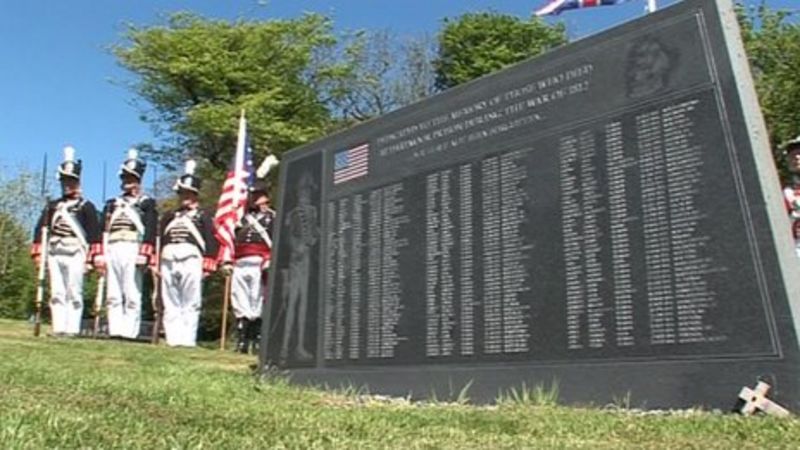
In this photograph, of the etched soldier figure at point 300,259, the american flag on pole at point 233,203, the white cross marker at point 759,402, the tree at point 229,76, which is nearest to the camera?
the white cross marker at point 759,402

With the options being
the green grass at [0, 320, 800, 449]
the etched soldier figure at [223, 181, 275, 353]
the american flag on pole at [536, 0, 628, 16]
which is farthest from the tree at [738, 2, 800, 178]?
the green grass at [0, 320, 800, 449]

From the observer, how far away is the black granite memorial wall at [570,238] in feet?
19.6

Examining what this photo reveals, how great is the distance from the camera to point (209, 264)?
50.0 ft

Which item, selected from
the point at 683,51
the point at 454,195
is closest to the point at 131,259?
the point at 454,195

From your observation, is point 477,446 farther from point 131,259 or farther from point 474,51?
point 474,51

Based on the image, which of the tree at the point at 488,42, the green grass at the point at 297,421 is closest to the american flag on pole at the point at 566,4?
the green grass at the point at 297,421

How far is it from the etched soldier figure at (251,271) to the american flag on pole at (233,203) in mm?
605

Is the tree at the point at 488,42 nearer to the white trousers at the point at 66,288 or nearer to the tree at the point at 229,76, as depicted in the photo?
the tree at the point at 229,76

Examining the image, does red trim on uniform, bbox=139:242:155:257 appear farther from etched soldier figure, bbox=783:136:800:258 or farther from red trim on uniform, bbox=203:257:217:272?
etched soldier figure, bbox=783:136:800:258

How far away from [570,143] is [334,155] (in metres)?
2.98

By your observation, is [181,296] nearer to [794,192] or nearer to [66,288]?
[66,288]

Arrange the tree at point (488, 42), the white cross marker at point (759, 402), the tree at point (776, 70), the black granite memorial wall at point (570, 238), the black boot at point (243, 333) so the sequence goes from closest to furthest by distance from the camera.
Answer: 1. the white cross marker at point (759, 402)
2. the black granite memorial wall at point (570, 238)
3. the black boot at point (243, 333)
4. the tree at point (776, 70)
5. the tree at point (488, 42)

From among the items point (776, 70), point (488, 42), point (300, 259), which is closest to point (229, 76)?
point (488, 42)

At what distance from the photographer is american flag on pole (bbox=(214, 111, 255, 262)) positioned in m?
15.8
